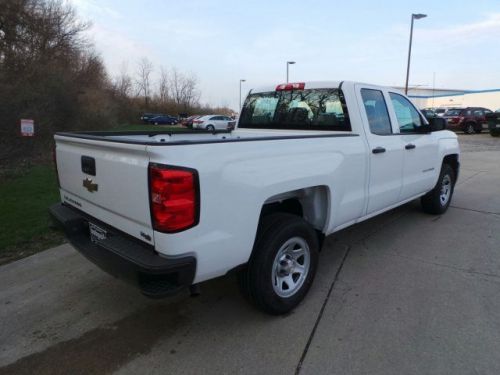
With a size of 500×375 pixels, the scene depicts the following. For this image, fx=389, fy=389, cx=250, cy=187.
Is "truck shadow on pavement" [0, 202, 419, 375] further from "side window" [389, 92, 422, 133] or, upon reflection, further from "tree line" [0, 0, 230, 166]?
"tree line" [0, 0, 230, 166]

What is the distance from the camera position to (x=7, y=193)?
23.3 feet

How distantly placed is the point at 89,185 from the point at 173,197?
3.41ft

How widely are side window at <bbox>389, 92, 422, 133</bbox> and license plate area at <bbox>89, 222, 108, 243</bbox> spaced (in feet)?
11.5

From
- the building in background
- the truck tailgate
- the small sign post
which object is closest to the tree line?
the small sign post

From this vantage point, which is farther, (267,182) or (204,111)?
(204,111)

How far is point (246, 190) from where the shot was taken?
8.64ft

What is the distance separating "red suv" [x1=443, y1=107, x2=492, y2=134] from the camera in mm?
26266

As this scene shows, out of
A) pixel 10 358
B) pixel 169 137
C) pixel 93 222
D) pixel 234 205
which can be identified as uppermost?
pixel 169 137

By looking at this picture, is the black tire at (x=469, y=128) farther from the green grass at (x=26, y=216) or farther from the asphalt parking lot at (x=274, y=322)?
the green grass at (x=26, y=216)

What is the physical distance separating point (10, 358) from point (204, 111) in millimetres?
72171

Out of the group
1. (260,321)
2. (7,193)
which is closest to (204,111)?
(7,193)

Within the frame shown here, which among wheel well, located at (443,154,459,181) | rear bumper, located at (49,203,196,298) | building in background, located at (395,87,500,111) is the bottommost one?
rear bumper, located at (49,203,196,298)

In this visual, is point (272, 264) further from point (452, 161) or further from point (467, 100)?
point (467, 100)

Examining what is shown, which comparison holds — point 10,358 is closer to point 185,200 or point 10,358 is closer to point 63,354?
point 63,354
